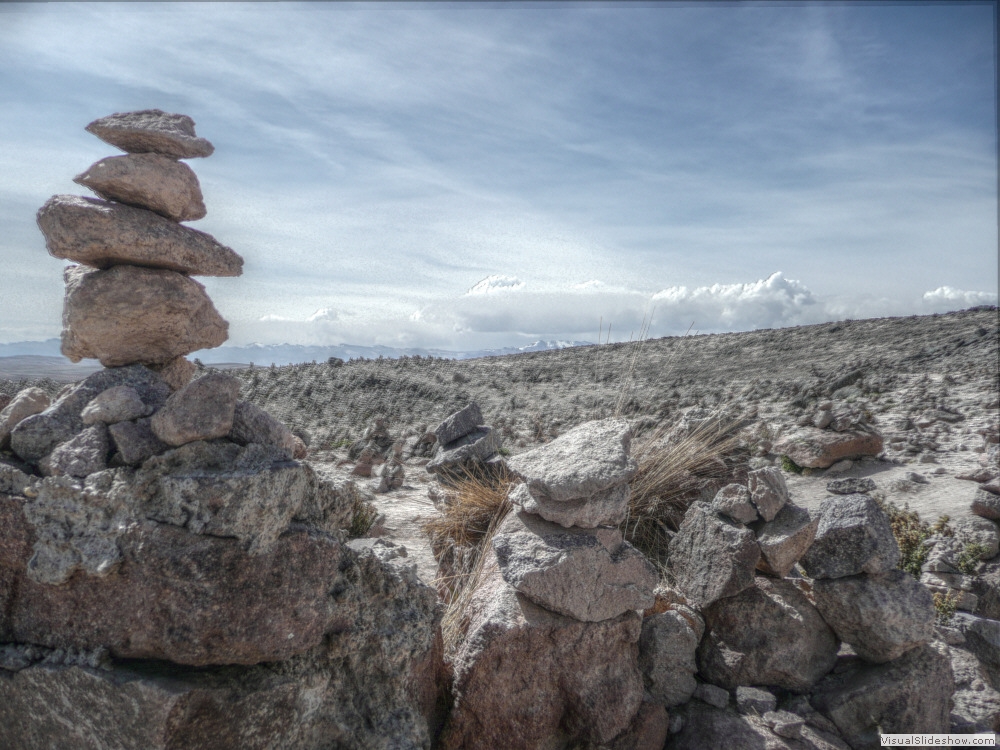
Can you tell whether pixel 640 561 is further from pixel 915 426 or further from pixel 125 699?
pixel 915 426

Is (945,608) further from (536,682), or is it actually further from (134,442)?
(134,442)

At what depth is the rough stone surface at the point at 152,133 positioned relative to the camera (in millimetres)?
3113

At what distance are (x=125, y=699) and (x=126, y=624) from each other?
0.26 metres

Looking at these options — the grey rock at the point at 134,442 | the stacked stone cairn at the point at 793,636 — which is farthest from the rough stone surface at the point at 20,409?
the stacked stone cairn at the point at 793,636

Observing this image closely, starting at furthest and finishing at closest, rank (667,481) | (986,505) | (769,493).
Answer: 1. (667,481)
2. (986,505)
3. (769,493)

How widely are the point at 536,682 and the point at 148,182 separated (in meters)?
3.02

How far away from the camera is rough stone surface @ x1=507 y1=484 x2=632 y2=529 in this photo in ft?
12.1

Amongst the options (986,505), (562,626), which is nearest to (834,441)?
(986,505)

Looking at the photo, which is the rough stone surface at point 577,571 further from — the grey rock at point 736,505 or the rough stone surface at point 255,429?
the rough stone surface at point 255,429

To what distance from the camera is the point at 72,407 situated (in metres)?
3.04

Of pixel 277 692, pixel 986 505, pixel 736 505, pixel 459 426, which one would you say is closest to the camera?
pixel 277 692

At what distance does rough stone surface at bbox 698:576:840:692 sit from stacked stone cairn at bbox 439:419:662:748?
59cm

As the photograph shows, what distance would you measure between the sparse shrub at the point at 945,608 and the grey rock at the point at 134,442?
4845 mm

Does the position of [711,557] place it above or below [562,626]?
above
